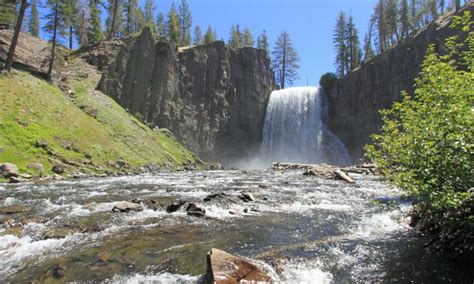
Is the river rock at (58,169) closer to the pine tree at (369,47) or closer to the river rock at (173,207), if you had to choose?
the river rock at (173,207)

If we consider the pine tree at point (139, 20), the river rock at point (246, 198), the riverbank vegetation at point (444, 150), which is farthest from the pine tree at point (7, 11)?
the riverbank vegetation at point (444, 150)

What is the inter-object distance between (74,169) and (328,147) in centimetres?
5839

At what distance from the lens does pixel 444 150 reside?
807 centimetres

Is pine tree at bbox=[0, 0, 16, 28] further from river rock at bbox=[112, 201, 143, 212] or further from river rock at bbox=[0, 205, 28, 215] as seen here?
river rock at bbox=[112, 201, 143, 212]

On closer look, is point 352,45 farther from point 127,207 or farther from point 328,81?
point 127,207

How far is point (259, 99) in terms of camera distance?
276ft

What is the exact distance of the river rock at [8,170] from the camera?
2541 cm

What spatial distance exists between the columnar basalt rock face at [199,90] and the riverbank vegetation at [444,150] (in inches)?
2138

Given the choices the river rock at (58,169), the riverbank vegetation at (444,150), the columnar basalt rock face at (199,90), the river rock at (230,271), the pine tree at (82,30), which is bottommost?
the river rock at (230,271)

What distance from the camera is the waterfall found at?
251ft

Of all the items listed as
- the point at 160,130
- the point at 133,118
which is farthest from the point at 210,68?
the point at 133,118

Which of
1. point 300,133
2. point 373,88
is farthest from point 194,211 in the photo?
point 373,88

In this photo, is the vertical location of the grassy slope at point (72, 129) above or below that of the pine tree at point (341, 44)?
below

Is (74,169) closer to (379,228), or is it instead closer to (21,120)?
(21,120)
